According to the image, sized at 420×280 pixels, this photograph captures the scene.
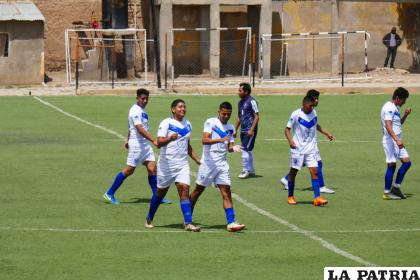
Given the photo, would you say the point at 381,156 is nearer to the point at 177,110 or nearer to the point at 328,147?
the point at 328,147

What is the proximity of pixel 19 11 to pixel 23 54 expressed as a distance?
6.43ft

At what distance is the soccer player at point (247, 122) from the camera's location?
24.5m

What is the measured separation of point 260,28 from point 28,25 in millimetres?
10417


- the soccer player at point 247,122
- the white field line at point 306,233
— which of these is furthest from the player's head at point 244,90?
the white field line at point 306,233

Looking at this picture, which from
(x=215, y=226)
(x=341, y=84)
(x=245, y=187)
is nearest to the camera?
(x=215, y=226)

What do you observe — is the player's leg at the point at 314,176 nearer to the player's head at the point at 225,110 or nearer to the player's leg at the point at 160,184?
the player's head at the point at 225,110

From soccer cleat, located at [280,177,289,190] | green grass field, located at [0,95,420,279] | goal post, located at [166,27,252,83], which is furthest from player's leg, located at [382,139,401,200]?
goal post, located at [166,27,252,83]

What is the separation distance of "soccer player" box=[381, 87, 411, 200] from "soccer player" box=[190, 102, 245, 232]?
4.30 meters

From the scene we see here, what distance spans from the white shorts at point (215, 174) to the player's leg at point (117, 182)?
299 cm

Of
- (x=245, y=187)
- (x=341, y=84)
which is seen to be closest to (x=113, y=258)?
(x=245, y=187)

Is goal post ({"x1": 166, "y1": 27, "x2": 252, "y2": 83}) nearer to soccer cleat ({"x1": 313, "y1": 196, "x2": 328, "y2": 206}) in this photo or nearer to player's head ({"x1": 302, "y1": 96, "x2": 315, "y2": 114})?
player's head ({"x1": 302, "y1": 96, "x2": 315, "y2": 114})

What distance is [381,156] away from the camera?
94.6 ft

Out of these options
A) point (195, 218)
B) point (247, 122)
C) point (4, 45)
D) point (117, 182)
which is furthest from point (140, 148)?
point (4, 45)

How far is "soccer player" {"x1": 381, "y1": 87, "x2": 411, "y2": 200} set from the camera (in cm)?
2184
